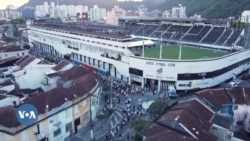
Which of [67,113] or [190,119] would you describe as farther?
[67,113]

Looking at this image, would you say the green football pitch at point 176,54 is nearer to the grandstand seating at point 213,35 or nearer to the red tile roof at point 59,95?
the grandstand seating at point 213,35

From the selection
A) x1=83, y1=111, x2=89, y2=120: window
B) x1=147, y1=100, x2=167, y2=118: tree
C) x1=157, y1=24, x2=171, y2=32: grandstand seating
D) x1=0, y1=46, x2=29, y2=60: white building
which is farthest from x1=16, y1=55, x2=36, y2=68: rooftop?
x1=157, y1=24, x2=171, y2=32: grandstand seating

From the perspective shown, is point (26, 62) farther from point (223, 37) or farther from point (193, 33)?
point (223, 37)

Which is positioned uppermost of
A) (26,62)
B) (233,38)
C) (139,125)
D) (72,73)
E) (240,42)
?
(233,38)

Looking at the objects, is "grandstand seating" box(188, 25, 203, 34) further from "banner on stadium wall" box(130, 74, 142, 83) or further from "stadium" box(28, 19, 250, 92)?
"banner on stadium wall" box(130, 74, 142, 83)

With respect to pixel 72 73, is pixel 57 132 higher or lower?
lower

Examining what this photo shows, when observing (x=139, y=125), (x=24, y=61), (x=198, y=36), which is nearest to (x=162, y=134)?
(x=139, y=125)
